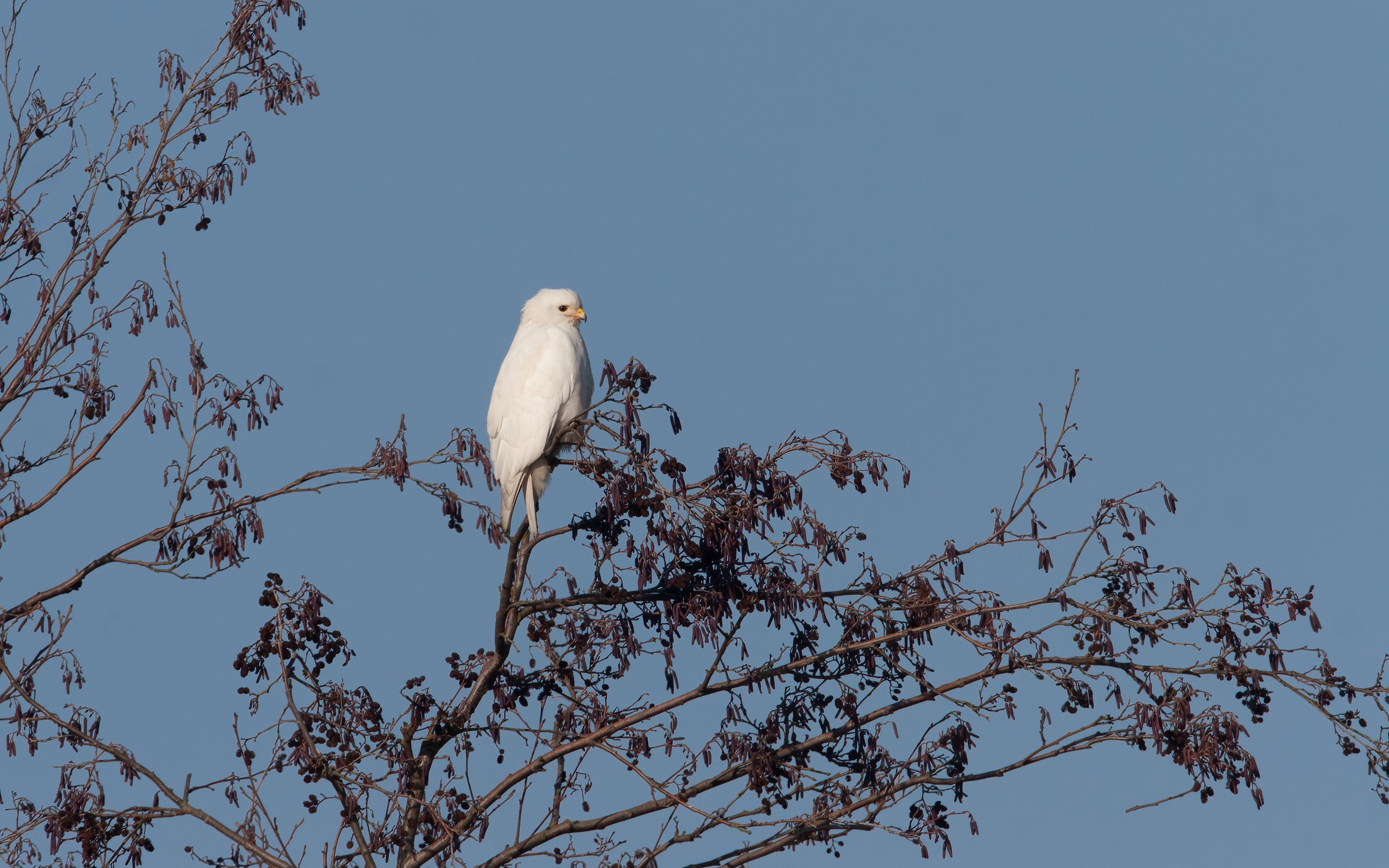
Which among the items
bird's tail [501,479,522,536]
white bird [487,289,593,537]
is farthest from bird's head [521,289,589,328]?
bird's tail [501,479,522,536]

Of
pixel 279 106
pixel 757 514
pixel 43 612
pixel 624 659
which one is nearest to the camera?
pixel 757 514

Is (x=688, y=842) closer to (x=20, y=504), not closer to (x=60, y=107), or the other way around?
(x=20, y=504)

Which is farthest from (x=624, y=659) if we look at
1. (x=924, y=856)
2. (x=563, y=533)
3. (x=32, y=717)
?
(x=32, y=717)

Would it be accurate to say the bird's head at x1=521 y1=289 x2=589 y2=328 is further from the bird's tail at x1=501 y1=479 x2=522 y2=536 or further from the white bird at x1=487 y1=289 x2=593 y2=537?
the bird's tail at x1=501 y1=479 x2=522 y2=536

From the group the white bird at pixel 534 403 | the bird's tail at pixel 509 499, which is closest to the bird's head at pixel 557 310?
the white bird at pixel 534 403

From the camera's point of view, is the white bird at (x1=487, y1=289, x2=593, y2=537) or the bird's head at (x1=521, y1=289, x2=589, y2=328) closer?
the white bird at (x1=487, y1=289, x2=593, y2=537)

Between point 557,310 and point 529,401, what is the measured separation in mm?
1043

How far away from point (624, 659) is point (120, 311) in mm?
3548

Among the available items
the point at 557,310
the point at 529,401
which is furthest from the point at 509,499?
the point at 557,310

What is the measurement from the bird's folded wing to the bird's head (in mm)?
452

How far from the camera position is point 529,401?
31.4 feet

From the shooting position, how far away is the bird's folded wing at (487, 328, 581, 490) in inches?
372

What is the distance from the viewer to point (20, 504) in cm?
820

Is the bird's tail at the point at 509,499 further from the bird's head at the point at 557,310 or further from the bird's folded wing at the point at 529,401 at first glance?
the bird's head at the point at 557,310
